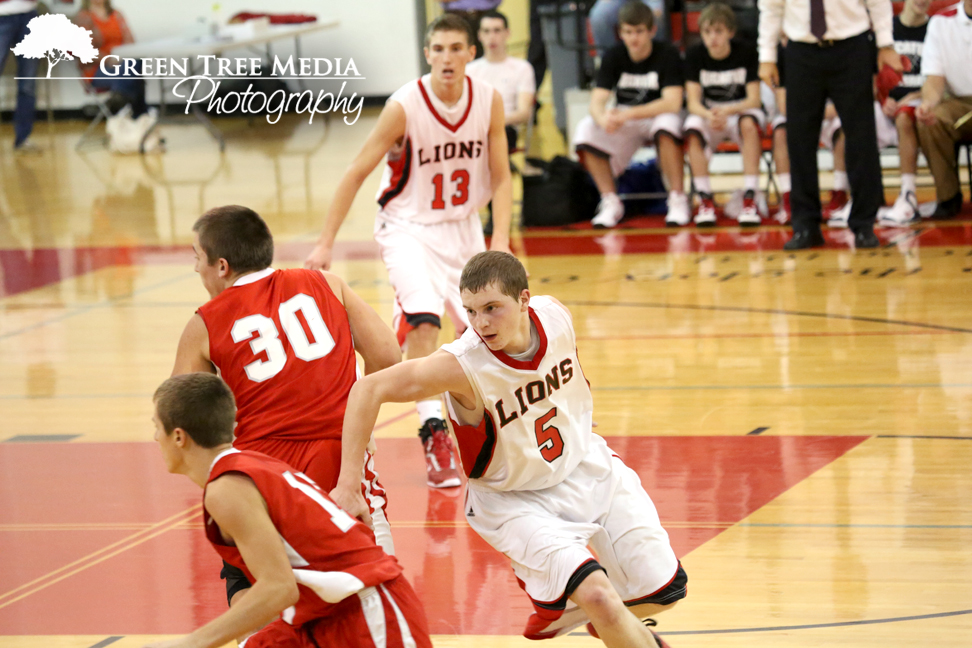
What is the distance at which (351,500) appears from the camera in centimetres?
304

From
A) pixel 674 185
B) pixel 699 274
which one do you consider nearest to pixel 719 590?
pixel 699 274

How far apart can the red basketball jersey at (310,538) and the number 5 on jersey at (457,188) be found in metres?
2.78

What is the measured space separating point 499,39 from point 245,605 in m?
8.52

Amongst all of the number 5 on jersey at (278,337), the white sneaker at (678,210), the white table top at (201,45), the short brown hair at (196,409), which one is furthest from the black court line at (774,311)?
the white table top at (201,45)

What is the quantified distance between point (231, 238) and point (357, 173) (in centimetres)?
162

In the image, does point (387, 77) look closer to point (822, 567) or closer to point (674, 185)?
point (674, 185)

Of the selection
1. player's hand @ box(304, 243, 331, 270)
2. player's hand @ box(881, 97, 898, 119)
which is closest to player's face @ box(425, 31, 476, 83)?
player's hand @ box(304, 243, 331, 270)

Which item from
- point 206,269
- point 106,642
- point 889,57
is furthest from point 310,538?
point 889,57

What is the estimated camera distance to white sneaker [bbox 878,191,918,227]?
9.45m

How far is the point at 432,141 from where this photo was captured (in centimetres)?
525

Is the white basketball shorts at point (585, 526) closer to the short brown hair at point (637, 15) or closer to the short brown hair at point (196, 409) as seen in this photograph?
the short brown hair at point (196, 409)

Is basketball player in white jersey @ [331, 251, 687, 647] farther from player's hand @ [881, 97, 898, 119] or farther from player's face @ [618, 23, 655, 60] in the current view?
player's hand @ [881, 97, 898, 119]

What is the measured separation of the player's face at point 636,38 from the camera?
32.0ft

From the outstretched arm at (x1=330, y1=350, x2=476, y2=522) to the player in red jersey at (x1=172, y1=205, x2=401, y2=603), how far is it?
272mm
